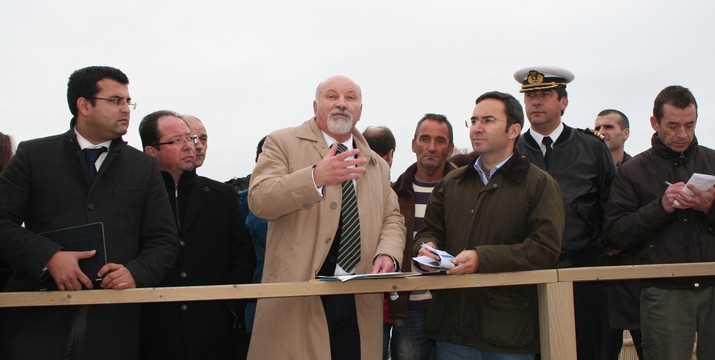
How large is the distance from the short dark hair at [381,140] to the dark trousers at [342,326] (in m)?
2.03

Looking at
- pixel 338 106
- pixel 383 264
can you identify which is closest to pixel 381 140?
pixel 338 106

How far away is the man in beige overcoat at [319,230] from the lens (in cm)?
355

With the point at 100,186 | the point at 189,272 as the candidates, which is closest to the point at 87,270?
the point at 100,186

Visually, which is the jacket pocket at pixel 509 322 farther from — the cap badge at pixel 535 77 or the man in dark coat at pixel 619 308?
the cap badge at pixel 535 77

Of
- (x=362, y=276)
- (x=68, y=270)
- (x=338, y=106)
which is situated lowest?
(x=362, y=276)

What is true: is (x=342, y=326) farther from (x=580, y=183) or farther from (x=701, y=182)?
(x=701, y=182)

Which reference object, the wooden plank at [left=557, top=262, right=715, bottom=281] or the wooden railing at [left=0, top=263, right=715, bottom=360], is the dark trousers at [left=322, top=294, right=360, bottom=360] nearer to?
the wooden railing at [left=0, top=263, right=715, bottom=360]

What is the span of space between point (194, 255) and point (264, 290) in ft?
3.48

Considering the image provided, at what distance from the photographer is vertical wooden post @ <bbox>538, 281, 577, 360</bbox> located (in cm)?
340

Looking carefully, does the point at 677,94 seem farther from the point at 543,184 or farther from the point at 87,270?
the point at 87,270

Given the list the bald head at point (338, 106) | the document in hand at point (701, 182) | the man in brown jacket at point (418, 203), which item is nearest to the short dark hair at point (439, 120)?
the man in brown jacket at point (418, 203)

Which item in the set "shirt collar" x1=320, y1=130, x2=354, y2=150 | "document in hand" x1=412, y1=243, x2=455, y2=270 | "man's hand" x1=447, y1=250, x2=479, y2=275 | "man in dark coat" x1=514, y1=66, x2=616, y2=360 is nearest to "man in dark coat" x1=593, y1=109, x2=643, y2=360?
"man in dark coat" x1=514, y1=66, x2=616, y2=360

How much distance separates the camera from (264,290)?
3248 millimetres

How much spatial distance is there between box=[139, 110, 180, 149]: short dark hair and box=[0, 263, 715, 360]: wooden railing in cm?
145
